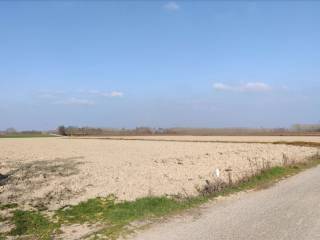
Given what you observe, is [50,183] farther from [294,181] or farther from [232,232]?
[232,232]

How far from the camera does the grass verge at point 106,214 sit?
11.1 metres

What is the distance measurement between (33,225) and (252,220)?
5552 millimetres

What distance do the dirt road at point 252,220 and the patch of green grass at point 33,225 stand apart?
2.40 metres

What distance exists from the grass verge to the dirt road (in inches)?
28.6

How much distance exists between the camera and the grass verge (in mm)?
11125

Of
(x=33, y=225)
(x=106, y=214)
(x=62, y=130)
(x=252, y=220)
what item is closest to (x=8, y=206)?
(x=33, y=225)

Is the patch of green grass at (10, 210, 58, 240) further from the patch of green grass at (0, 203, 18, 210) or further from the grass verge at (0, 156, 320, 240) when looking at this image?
the patch of green grass at (0, 203, 18, 210)

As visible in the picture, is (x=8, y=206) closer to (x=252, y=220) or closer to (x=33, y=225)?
(x=33, y=225)

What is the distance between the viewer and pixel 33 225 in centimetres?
1195

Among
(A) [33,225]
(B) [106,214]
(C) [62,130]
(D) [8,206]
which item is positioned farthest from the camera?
(C) [62,130]

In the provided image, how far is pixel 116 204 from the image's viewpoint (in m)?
13.9

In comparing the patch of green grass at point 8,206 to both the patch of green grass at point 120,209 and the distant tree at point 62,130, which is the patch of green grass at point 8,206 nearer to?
the patch of green grass at point 120,209

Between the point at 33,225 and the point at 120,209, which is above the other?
the point at 120,209

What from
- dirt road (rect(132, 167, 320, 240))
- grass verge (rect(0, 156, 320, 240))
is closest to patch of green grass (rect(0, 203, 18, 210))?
grass verge (rect(0, 156, 320, 240))
